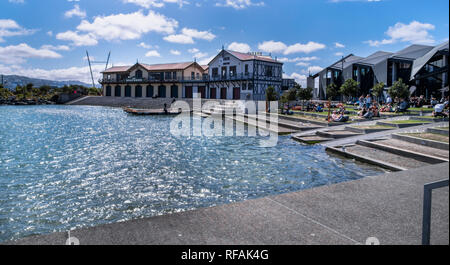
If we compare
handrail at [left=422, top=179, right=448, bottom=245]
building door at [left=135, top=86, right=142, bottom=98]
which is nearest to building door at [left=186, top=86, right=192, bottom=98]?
building door at [left=135, top=86, right=142, bottom=98]

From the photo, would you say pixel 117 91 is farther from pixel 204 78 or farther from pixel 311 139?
pixel 311 139

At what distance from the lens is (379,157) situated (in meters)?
9.88

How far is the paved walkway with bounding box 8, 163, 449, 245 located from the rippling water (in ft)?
7.80

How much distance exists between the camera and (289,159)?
11289 millimetres

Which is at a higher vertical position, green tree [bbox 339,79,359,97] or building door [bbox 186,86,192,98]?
building door [bbox 186,86,192,98]

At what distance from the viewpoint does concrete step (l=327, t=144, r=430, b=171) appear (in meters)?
8.56

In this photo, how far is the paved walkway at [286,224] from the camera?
11.5 ft

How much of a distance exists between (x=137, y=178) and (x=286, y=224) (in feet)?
20.6

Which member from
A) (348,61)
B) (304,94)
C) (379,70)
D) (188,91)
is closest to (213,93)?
(188,91)

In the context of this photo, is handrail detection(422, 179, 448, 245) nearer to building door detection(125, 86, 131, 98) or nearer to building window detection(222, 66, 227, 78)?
building window detection(222, 66, 227, 78)

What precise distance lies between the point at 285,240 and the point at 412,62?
42114 mm

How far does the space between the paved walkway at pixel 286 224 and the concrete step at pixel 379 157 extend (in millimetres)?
4030
